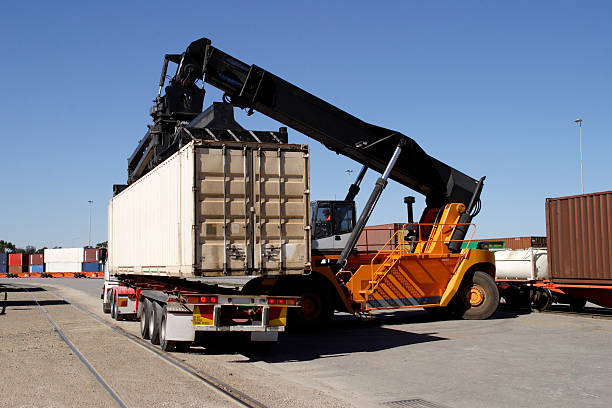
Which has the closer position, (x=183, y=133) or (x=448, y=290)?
(x=183, y=133)

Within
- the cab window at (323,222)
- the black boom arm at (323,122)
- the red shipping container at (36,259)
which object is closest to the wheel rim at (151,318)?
the cab window at (323,222)

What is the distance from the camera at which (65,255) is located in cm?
8644

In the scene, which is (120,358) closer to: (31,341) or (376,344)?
(31,341)

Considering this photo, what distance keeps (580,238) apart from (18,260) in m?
89.0

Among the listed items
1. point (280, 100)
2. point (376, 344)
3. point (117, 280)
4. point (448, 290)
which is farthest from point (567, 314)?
point (117, 280)

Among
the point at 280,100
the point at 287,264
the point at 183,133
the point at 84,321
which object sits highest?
the point at 280,100

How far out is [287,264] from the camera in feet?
36.2

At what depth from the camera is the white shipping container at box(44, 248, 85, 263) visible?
83.4 meters

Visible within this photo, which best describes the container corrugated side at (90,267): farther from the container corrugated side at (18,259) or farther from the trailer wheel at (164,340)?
the trailer wheel at (164,340)

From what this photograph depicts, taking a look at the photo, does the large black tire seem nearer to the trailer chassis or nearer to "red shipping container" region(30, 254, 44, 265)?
the trailer chassis

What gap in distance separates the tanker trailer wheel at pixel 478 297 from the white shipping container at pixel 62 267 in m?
75.4

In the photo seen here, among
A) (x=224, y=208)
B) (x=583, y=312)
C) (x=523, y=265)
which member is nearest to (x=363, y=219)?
(x=224, y=208)

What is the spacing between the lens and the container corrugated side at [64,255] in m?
83.6

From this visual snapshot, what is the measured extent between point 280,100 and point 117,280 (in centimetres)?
959
